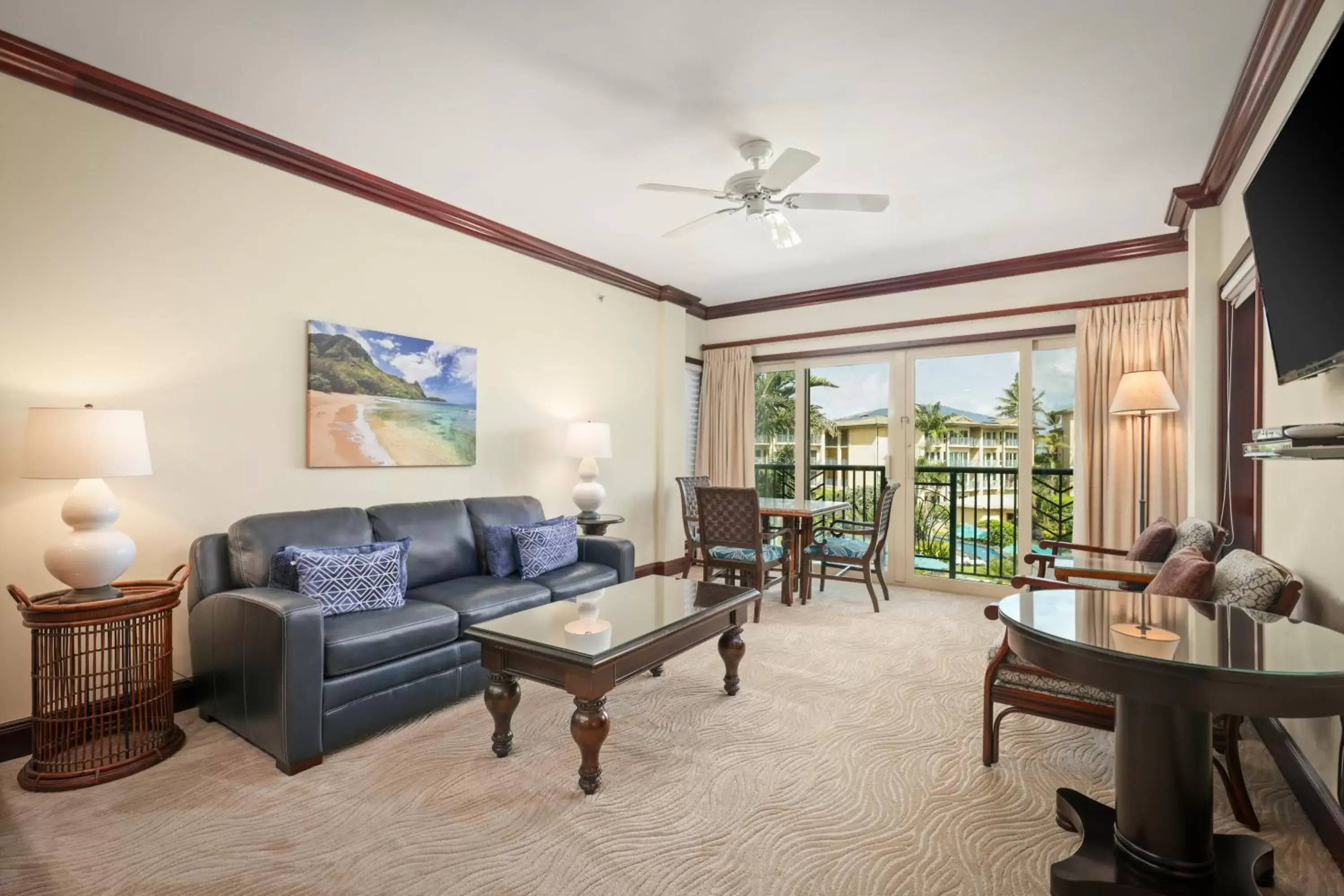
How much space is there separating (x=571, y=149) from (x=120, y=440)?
2247 mm

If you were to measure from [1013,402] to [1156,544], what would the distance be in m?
1.95

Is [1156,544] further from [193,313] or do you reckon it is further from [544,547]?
[193,313]

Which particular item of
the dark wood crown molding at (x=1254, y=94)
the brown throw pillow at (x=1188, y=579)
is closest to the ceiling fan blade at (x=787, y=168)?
Answer: the dark wood crown molding at (x=1254, y=94)

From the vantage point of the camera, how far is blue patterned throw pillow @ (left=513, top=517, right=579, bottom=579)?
3.55 metres

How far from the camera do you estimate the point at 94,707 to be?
2.38m

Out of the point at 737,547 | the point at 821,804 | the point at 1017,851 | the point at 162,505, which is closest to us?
the point at 1017,851

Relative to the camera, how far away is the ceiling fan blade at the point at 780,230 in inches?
→ 129

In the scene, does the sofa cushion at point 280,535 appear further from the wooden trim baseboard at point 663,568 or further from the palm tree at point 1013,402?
the palm tree at point 1013,402

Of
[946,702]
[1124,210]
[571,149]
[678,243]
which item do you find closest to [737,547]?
[946,702]

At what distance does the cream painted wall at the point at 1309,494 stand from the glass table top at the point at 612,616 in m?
1.91

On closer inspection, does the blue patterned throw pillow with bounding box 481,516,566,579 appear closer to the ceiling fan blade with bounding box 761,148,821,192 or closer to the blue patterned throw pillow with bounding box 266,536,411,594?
the blue patterned throw pillow with bounding box 266,536,411,594

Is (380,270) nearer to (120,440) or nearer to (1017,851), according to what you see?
(120,440)

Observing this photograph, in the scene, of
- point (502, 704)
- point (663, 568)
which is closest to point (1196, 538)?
point (502, 704)

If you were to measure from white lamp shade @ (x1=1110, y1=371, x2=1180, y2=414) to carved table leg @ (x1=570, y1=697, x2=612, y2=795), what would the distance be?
3800mm
